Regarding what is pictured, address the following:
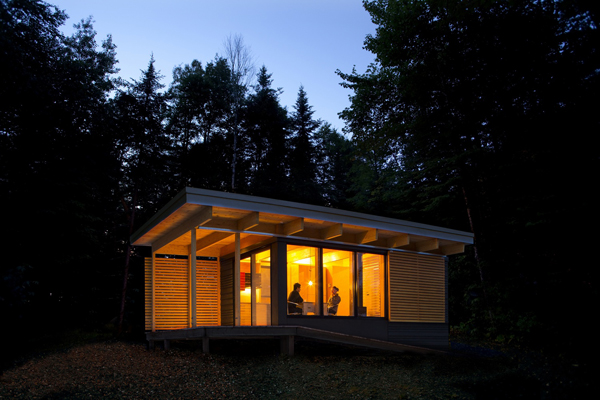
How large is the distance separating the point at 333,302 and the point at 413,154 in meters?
13.3

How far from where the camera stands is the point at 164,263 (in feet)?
36.1

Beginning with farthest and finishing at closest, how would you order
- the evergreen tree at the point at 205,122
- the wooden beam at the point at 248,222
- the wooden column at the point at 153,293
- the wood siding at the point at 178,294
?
the evergreen tree at the point at 205,122 → the wood siding at the point at 178,294 → the wooden column at the point at 153,293 → the wooden beam at the point at 248,222

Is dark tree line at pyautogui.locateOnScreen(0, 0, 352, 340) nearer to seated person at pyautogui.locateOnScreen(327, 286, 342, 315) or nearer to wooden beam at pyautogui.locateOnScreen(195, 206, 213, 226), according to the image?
wooden beam at pyautogui.locateOnScreen(195, 206, 213, 226)

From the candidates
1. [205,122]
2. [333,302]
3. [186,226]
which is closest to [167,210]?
[186,226]

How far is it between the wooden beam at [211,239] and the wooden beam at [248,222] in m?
0.52

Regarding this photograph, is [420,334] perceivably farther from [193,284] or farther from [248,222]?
[193,284]

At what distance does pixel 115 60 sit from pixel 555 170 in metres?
18.5

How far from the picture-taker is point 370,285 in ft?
33.3

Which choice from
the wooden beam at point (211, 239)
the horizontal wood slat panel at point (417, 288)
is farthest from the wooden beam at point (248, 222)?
the horizontal wood slat panel at point (417, 288)

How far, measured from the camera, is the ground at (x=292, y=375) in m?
6.47

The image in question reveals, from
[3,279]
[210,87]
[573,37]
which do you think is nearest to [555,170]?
[573,37]

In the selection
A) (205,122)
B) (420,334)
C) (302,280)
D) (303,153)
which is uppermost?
(205,122)

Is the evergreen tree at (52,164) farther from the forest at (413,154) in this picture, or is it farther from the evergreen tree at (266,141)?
the evergreen tree at (266,141)

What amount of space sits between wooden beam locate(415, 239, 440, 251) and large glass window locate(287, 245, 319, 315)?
294cm
